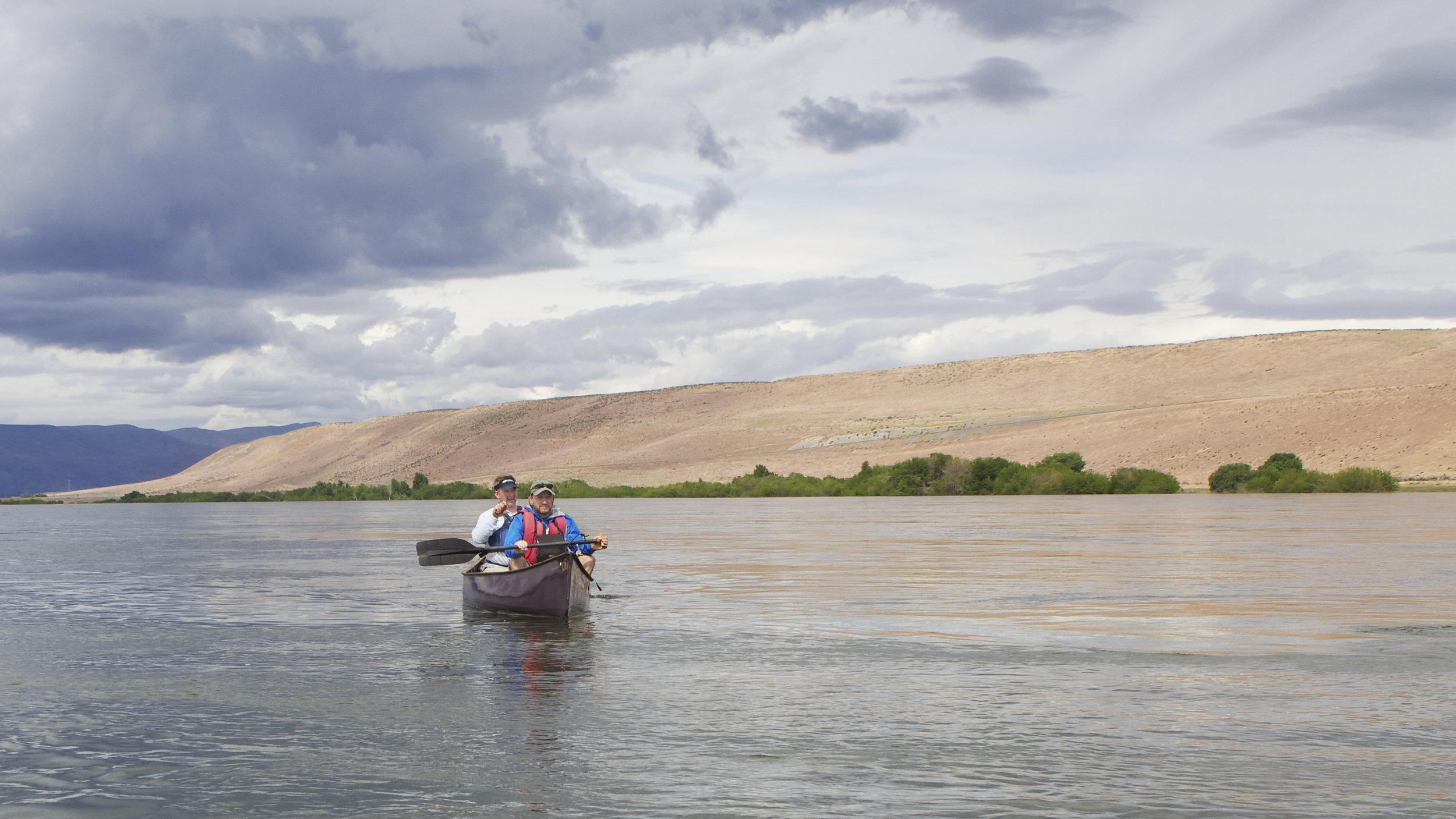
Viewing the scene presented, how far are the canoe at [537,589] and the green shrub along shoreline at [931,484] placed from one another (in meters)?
62.7

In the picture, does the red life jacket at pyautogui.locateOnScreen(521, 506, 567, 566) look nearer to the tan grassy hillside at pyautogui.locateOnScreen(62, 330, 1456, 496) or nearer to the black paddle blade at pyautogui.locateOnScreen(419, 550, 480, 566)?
the black paddle blade at pyautogui.locateOnScreen(419, 550, 480, 566)

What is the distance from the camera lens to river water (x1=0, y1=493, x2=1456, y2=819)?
819 centimetres

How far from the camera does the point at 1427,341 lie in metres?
131

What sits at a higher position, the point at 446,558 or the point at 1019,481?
the point at 1019,481

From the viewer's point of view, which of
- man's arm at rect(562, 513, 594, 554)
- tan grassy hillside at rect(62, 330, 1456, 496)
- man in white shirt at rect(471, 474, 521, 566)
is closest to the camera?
man's arm at rect(562, 513, 594, 554)

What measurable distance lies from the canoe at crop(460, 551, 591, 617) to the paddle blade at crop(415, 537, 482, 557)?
157cm

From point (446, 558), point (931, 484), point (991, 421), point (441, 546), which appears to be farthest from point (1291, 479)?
point (441, 546)

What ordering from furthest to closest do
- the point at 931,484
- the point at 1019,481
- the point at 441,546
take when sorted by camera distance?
→ the point at 931,484, the point at 1019,481, the point at 441,546

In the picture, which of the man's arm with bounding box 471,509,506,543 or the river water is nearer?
the river water

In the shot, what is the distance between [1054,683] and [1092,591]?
27.4 feet

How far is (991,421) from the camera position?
A: 120375 millimetres

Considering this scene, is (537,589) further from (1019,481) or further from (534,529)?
(1019,481)

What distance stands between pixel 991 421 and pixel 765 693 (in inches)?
4380

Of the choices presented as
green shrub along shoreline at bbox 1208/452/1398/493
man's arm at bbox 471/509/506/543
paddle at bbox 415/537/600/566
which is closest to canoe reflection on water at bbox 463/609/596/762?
man's arm at bbox 471/509/506/543
